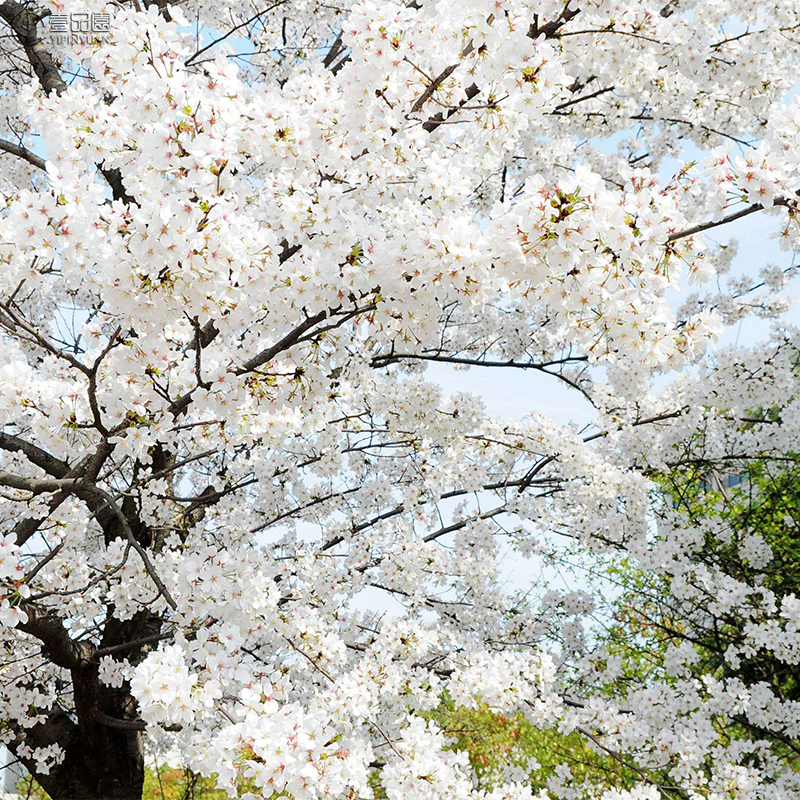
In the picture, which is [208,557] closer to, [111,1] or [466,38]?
[466,38]

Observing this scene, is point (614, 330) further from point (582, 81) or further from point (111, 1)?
point (582, 81)

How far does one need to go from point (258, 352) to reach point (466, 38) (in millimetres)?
1519

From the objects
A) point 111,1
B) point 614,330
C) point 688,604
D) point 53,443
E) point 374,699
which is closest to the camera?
point 614,330

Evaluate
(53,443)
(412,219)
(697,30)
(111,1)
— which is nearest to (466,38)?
(412,219)

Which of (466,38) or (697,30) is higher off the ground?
(697,30)

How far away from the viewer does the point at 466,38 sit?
3035 mm

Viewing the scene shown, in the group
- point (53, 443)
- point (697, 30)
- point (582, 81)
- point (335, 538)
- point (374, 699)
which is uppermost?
point (582, 81)

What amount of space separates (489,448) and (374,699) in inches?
111

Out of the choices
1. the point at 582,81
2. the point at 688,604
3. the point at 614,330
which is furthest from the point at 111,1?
the point at 688,604

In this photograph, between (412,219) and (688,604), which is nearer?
(412,219)

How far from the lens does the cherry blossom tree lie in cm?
246

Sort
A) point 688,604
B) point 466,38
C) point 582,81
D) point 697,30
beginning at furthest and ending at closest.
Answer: point 688,604
point 582,81
point 697,30
point 466,38

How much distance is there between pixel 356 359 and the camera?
519 cm

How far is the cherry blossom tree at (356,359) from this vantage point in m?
2.46
